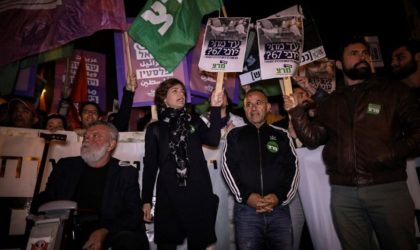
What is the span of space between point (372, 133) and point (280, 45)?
5.88 feet

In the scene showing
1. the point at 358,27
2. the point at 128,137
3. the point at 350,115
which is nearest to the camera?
the point at 350,115

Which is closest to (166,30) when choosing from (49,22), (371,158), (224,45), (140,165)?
(224,45)

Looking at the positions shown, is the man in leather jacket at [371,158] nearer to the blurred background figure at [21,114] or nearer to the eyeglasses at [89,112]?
the eyeglasses at [89,112]

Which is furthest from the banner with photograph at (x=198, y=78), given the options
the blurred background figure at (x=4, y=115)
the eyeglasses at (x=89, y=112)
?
the blurred background figure at (x=4, y=115)

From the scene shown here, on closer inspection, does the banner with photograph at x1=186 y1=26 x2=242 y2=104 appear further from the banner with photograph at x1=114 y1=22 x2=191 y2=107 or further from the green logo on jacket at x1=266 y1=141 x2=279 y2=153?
the green logo on jacket at x1=266 y1=141 x2=279 y2=153

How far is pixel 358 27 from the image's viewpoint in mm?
8438

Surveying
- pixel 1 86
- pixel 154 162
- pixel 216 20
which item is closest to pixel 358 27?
pixel 216 20

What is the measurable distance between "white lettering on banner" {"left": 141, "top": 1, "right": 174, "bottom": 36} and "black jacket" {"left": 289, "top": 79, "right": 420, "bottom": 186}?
2831 mm

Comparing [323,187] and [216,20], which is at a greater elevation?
[216,20]

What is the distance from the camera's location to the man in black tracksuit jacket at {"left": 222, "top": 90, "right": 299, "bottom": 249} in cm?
322

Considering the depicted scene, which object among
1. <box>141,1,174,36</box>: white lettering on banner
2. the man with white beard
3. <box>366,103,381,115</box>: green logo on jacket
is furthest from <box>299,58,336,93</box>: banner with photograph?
the man with white beard

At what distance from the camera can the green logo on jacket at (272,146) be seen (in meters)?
3.52

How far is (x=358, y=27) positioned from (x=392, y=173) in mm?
6847

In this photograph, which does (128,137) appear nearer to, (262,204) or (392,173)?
(262,204)
